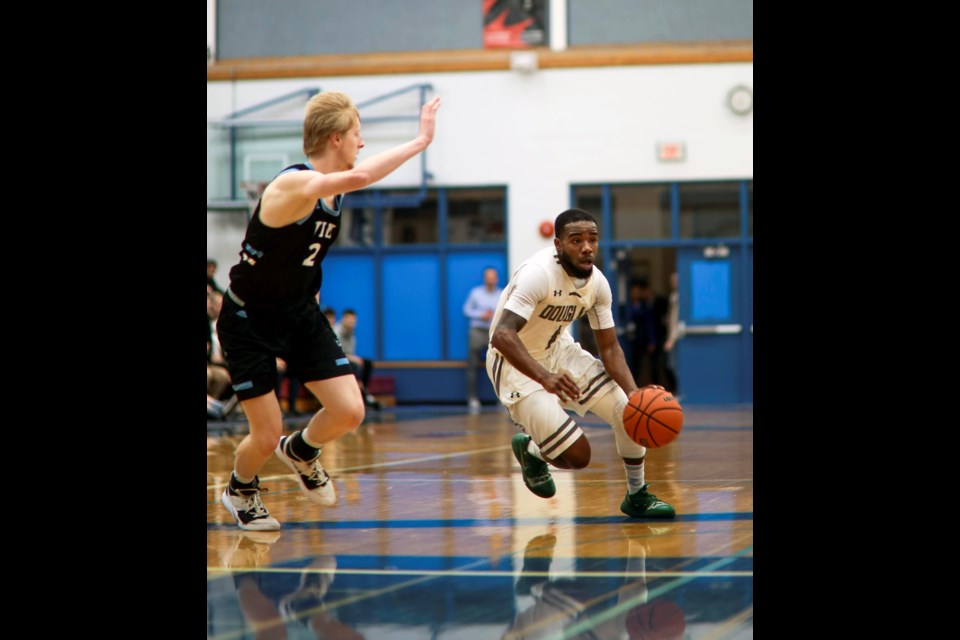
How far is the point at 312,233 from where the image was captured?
549 cm

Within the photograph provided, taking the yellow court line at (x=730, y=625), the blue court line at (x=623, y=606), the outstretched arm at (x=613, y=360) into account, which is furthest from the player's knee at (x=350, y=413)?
the yellow court line at (x=730, y=625)

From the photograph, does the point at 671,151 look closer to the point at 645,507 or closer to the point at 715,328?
the point at 715,328

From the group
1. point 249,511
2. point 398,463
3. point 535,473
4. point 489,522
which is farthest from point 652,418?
point 398,463

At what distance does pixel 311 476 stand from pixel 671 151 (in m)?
12.3

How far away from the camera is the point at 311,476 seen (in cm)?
619

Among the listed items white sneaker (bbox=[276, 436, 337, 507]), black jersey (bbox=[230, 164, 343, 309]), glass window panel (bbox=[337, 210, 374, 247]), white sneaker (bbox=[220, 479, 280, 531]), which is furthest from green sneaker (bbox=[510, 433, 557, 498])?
glass window panel (bbox=[337, 210, 374, 247])

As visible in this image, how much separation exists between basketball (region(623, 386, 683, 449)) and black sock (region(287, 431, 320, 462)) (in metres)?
1.54

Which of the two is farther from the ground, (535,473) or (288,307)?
(288,307)

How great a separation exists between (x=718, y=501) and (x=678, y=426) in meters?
1.05

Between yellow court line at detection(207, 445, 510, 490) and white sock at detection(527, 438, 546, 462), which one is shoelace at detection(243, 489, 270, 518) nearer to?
white sock at detection(527, 438, 546, 462)

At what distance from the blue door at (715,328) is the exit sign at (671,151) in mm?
1333

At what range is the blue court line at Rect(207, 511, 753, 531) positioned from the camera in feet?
19.2
